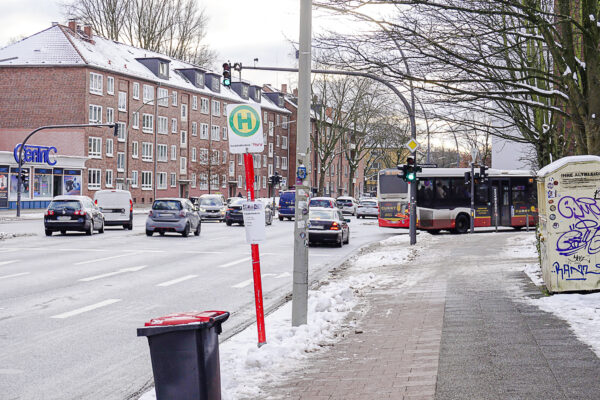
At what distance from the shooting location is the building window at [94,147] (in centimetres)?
6057

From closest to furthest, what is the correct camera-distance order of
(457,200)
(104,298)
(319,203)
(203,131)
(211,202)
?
(104,298) → (457,200) → (319,203) → (211,202) → (203,131)

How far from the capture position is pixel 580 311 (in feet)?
31.6

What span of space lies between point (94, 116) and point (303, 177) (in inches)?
2179

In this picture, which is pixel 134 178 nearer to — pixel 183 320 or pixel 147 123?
pixel 147 123

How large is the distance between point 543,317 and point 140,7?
6742cm

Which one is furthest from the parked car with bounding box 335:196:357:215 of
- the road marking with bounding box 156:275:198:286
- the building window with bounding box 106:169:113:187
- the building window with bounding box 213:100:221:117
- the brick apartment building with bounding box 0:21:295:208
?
the road marking with bounding box 156:275:198:286

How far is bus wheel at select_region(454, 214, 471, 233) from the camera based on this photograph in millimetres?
34750

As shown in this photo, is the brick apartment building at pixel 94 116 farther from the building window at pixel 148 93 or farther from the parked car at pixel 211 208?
the parked car at pixel 211 208

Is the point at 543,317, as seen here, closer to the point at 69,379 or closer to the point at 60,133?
the point at 69,379

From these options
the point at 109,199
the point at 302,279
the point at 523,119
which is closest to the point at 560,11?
the point at 302,279

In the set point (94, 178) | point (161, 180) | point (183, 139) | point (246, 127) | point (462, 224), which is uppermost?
point (183, 139)

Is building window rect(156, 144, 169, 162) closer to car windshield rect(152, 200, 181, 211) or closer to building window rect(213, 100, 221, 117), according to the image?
building window rect(213, 100, 221, 117)

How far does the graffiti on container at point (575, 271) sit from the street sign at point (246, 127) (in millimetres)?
5499

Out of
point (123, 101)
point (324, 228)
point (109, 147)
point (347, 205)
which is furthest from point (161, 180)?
point (324, 228)
